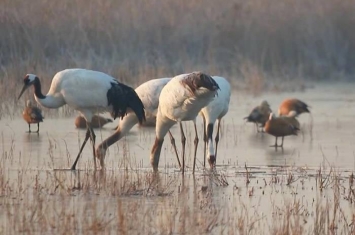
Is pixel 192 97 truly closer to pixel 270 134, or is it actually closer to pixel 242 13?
pixel 270 134

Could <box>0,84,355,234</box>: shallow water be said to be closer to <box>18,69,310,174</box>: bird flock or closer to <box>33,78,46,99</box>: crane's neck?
<box>18,69,310,174</box>: bird flock

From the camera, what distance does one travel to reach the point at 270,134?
14039mm

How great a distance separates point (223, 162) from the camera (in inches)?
470

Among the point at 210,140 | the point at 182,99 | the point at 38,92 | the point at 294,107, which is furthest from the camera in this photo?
the point at 294,107

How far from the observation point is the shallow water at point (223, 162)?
9.16 m

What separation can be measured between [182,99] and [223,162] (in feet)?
4.58

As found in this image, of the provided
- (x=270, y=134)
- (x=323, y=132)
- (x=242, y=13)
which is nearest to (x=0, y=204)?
(x=270, y=134)

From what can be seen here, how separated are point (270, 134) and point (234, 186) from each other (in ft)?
13.4

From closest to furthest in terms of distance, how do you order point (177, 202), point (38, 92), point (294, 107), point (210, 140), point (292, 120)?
point (177, 202) → point (210, 140) → point (38, 92) → point (292, 120) → point (294, 107)

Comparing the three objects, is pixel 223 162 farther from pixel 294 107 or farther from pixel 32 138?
pixel 294 107

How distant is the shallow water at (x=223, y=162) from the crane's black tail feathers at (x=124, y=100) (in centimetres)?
43

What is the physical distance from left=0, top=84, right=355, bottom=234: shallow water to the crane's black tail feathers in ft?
1.42

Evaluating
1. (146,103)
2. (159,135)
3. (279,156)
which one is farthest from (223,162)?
(146,103)

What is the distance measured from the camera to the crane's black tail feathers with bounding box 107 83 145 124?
1193cm
